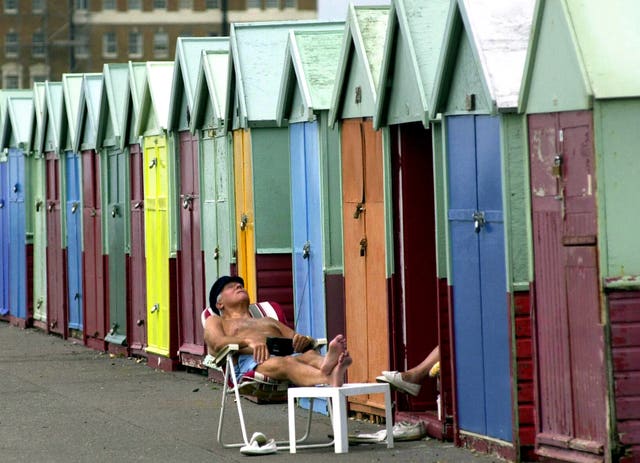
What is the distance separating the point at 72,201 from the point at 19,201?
3.85m

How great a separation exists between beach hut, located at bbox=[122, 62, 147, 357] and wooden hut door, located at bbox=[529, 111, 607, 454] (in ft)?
33.5

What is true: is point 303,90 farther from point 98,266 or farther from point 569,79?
point 98,266

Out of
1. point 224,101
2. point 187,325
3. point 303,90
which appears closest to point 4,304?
point 187,325

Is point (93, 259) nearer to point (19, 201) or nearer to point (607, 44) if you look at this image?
point (19, 201)

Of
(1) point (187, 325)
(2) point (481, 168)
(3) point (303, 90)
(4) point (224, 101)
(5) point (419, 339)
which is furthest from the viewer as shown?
(1) point (187, 325)

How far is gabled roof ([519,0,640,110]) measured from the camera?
9.58m

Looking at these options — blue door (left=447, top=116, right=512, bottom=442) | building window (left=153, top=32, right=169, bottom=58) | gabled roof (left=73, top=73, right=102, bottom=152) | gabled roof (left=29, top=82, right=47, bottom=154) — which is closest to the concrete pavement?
blue door (left=447, top=116, right=512, bottom=442)

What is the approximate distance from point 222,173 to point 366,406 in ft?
14.1

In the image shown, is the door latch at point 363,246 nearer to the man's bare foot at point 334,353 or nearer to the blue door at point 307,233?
the blue door at point 307,233

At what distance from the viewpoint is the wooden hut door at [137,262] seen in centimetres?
2039

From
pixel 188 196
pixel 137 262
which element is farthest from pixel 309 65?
pixel 137 262

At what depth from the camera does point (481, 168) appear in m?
11.2

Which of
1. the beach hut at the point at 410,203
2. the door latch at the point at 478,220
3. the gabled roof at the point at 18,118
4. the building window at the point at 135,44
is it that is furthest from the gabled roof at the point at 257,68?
the building window at the point at 135,44

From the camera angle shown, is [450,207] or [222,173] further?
[222,173]
